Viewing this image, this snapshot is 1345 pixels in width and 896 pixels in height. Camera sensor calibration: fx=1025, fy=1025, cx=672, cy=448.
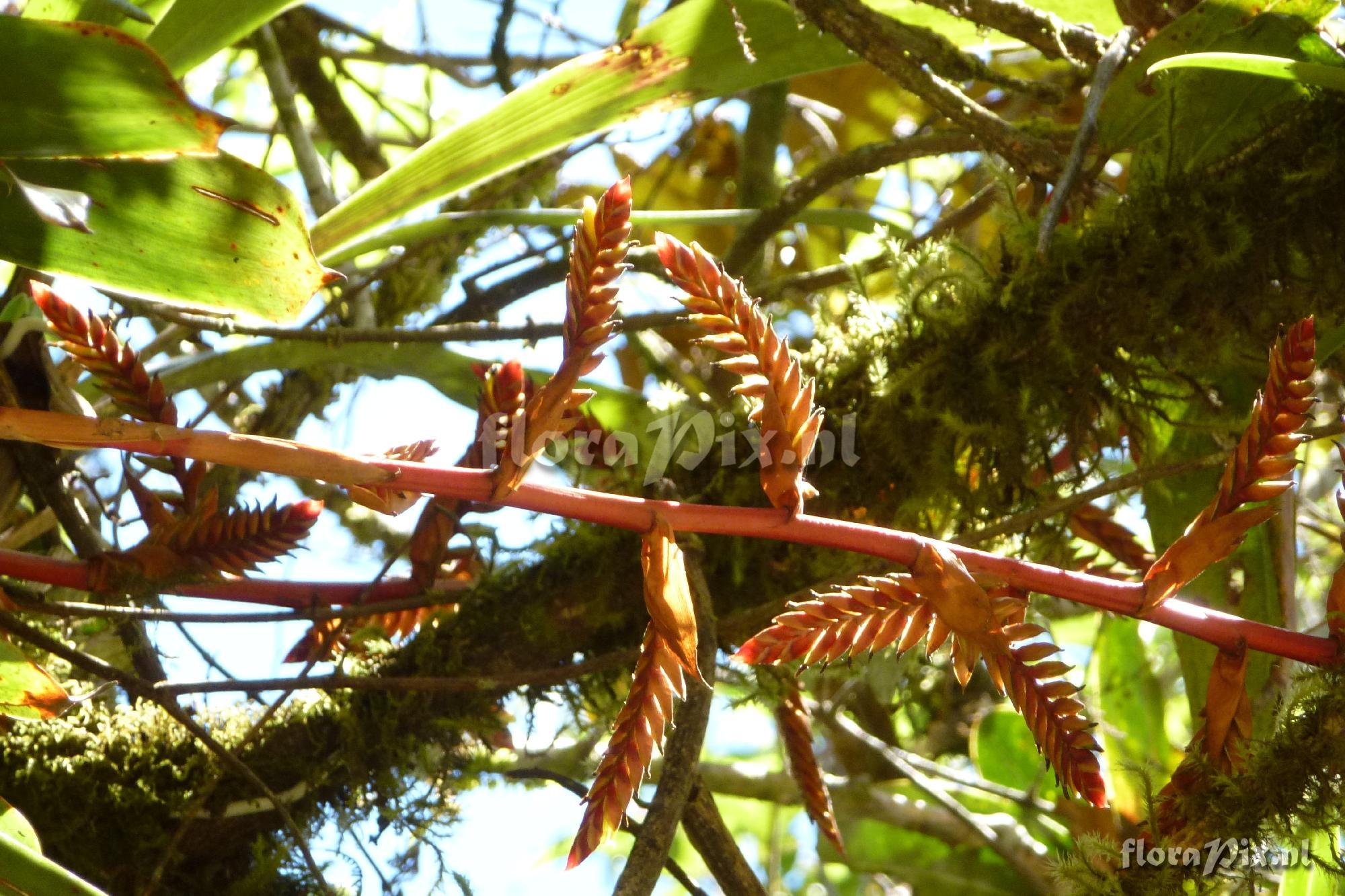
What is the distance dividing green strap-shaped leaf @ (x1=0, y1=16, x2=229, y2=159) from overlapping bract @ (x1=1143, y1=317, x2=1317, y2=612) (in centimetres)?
60

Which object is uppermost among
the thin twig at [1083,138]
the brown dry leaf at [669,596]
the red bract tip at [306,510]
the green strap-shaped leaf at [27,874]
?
the thin twig at [1083,138]

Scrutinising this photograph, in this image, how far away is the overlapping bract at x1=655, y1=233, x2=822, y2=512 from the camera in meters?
0.53

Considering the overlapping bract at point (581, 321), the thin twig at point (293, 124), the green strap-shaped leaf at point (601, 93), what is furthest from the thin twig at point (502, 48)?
the overlapping bract at point (581, 321)

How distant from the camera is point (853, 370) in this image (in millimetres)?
953

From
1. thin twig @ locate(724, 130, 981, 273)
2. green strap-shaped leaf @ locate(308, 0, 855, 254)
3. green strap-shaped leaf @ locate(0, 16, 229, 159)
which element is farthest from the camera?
thin twig @ locate(724, 130, 981, 273)

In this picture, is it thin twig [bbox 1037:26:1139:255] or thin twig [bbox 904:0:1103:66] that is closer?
thin twig [bbox 1037:26:1139:255]

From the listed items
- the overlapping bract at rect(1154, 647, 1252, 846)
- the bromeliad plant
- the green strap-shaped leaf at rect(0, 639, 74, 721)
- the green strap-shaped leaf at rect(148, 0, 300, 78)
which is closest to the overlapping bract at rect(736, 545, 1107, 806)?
the bromeliad plant

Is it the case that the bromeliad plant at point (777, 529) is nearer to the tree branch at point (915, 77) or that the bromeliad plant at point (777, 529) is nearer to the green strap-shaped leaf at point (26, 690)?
the green strap-shaped leaf at point (26, 690)

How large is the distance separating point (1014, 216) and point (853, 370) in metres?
0.19

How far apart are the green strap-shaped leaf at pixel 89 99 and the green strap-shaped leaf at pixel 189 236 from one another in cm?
3

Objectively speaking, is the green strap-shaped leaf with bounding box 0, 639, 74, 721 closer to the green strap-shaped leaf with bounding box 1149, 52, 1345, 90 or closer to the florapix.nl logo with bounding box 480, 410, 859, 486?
the florapix.nl logo with bounding box 480, 410, 859, 486

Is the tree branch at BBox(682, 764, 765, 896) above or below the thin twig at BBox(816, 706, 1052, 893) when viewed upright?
below

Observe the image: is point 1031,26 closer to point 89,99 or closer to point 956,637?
point 956,637

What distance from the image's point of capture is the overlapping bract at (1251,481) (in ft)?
1.80
